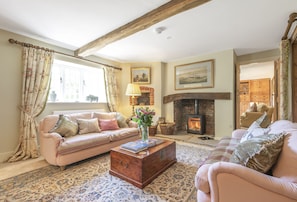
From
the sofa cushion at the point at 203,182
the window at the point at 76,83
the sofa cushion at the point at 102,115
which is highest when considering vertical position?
the window at the point at 76,83

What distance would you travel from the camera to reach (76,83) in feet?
13.5

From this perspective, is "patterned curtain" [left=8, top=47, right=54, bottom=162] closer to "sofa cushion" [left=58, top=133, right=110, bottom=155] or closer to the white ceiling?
the white ceiling

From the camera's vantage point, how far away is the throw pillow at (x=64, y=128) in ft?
8.77

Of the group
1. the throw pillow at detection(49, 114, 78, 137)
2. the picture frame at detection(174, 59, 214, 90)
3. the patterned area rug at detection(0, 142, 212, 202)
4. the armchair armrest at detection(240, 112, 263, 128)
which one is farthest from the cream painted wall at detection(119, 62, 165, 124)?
the armchair armrest at detection(240, 112, 263, 128)

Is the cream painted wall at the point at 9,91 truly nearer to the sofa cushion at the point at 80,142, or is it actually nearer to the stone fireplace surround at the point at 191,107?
the sofa cushion at the point at 80,142

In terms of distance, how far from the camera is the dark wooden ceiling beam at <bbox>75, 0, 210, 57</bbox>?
6.42ft

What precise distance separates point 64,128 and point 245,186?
9.04 ft

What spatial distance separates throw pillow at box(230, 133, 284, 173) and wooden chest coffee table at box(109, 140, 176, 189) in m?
1.12

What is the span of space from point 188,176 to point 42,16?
3.34m

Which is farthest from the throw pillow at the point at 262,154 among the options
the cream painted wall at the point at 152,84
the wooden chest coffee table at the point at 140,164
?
the cream painted wall at the point at 152,84

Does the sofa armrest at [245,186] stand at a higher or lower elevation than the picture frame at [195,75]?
lower

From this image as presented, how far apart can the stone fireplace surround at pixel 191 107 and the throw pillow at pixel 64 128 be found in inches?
121

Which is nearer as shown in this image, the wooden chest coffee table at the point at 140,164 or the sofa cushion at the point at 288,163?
the sofa cushion at the point at 288,163

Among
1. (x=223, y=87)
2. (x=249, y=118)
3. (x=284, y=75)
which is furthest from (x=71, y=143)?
(x=249, y=118)
